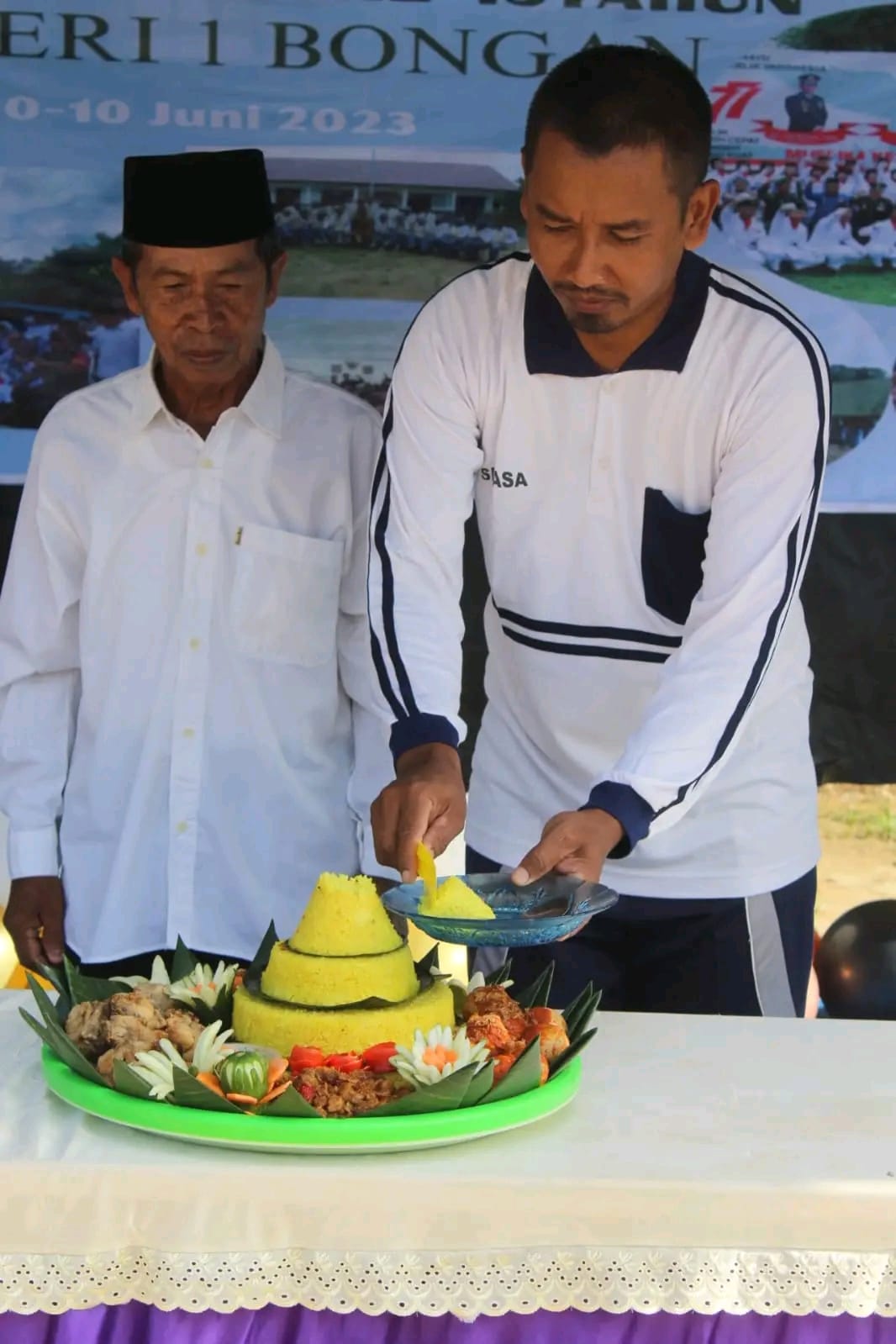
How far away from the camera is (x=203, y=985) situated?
6.95 feet

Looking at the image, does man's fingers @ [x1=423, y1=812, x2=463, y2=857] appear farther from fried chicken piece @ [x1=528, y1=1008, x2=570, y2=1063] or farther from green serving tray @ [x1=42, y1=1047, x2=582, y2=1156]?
green serving tray @ [x1=42, y1=1047, x2=582, y2=1156]

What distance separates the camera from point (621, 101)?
8.11 ft

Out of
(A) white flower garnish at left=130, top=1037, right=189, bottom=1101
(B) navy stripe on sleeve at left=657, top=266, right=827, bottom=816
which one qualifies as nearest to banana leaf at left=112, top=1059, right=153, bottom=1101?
(A) white flower garnish at left=130, top=1037, right=189, bottom=1101

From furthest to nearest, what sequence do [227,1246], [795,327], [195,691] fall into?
1. [195,691]
2. [795,327]
3. [227,1246]

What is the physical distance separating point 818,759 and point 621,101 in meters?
1.36

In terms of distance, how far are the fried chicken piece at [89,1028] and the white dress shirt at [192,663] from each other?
1.15m

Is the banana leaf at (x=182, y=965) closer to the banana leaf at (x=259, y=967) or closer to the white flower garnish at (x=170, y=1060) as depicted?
the banana leaf at (x=259, y=967)

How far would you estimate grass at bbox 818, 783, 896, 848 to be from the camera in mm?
3541

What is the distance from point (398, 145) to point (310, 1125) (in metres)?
1.97

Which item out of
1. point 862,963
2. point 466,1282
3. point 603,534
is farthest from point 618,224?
point 862,963

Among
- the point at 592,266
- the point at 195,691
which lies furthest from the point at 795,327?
the point at 195,691

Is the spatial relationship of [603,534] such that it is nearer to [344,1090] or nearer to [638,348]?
[638,348]

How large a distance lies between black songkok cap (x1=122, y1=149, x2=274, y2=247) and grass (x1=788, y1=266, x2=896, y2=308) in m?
0.95

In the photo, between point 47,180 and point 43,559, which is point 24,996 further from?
point 47,180
